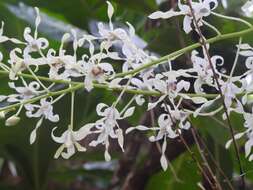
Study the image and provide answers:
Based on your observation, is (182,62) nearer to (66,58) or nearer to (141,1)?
(141,1)

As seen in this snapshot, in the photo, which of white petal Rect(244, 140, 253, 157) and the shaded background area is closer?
white petal Rect(244, 140, 253, 157)

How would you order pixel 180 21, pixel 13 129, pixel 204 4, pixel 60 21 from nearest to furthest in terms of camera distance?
pixel 204 4 → pixel 180 21 → pixel 13 129 → pixel 60 21

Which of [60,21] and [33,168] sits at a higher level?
[60,21]

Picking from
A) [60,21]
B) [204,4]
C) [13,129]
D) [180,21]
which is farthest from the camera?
[60,21]

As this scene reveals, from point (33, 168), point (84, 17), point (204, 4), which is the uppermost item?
point (84, 17)

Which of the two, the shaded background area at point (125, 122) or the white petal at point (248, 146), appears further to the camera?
the shaded background area at point (125, 122)

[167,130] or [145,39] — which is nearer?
[167,130]

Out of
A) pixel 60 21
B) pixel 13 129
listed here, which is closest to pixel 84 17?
pixel 60 21

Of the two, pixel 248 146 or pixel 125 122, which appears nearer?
pixel 248 146
